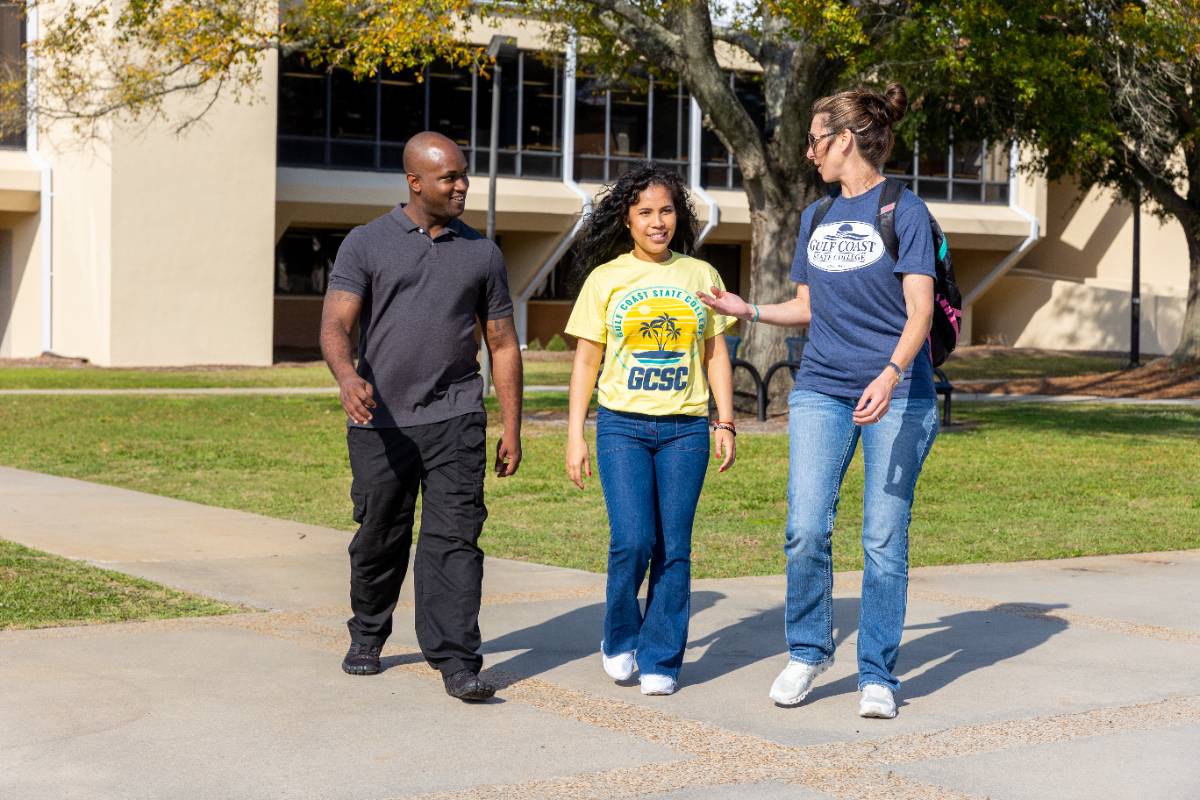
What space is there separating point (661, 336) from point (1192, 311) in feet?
77.7

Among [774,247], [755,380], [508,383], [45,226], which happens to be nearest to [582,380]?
→ [508,383]

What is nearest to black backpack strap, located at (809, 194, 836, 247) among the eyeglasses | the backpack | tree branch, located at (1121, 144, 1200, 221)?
the backpack

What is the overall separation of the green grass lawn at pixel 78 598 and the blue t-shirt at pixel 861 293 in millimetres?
2874

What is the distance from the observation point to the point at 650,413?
5.50m

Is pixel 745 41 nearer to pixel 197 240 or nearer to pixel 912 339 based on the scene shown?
pixel 912 339

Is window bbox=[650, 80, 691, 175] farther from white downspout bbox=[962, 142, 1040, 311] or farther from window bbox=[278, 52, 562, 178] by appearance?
white downspout bbox=[962, 142, 1040, 311]

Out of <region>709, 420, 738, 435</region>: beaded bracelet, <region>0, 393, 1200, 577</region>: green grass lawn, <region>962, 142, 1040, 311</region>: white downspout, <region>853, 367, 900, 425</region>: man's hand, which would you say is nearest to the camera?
<region>853, 367, 900, 425</region>: man's hand

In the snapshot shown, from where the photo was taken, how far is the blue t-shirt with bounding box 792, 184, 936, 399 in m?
5.17

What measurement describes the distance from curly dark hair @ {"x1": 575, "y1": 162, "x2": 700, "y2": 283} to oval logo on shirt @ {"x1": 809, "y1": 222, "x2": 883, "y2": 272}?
57 cm

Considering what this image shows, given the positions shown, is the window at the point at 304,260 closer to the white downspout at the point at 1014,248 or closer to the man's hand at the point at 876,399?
the white downspout at the point at 1014,248

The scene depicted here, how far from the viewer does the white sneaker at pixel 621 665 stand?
5.58 metres

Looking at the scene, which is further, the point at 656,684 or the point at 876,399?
the point at 656,684

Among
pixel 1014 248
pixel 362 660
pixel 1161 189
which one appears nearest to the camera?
pixel 362 660

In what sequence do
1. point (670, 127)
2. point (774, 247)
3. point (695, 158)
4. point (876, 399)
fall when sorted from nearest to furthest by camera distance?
point (876, 399)
point (774, 247)
point (695, 158)
point (670, 127)
